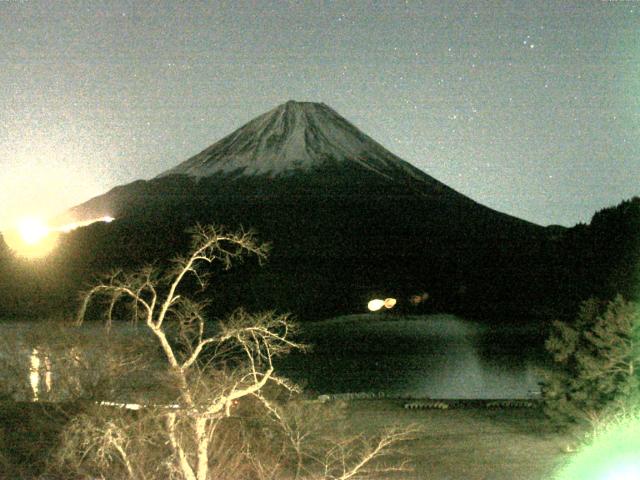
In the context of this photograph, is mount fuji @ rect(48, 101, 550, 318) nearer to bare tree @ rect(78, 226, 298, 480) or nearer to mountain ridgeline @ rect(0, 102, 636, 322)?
mountain ridgeline @ rect(0, 102, 636, 322)

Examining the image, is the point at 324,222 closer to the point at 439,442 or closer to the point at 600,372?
the point at 439,442

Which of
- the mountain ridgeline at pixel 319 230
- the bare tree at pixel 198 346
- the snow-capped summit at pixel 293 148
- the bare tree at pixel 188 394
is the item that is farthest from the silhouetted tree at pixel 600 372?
the snow-capped summit at pixel 293 148

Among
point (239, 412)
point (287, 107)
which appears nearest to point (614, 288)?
point (239, 412)

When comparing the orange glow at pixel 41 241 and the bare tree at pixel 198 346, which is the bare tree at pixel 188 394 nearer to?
the bare tree at pixel 198 346

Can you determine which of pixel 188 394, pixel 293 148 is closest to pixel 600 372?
pixel 188 394

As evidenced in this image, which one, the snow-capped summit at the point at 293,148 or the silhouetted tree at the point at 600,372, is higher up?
the snow-capped summit at the point at 293,148

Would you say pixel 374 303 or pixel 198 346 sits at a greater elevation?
pixel 198 346
